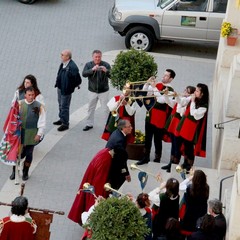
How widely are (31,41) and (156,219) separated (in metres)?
9.12

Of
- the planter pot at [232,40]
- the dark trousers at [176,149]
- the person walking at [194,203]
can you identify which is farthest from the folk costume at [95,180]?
the planter pot at [232,40]

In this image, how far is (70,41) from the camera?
19766mm

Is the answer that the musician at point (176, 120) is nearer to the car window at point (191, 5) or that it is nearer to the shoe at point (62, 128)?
the shoe at point (62, 128)

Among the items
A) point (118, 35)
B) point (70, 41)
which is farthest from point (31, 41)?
point (118, 35)

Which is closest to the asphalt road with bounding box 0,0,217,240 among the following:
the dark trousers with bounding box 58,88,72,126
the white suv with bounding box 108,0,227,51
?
the dark trousers with bounding box 58,88,72,126

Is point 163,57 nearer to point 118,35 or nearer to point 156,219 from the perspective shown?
point 118,35

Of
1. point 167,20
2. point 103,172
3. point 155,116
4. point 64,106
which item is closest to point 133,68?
point 155,116

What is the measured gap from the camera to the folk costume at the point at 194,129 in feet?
44.1

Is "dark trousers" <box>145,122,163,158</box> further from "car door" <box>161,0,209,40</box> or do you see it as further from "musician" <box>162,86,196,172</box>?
"car door" <box>161,0,209,40</box>

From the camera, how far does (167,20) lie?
19.0 meters

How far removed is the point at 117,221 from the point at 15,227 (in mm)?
1334

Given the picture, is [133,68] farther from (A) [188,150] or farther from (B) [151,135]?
(A) [188,150]

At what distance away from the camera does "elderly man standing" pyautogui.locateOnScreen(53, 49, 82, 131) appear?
15133 millimetres

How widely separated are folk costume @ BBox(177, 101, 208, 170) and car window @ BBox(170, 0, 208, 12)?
574 centimetres
